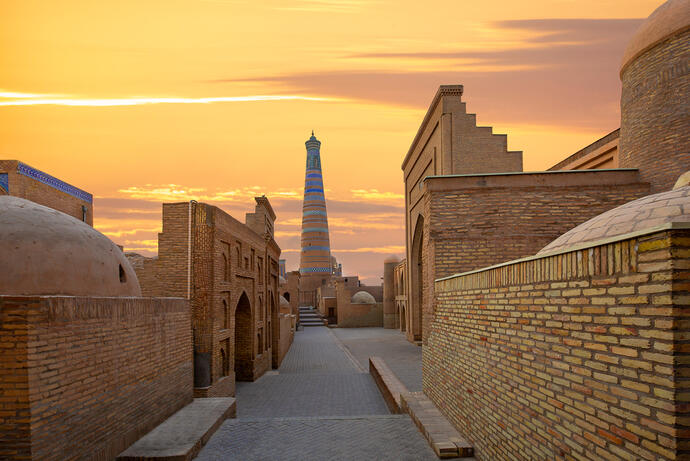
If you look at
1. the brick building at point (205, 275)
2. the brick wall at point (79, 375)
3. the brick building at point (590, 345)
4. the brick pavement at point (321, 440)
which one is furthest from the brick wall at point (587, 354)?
the brick building at point (205, 275)

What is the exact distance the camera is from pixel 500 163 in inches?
624

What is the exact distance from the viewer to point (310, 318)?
131 feet

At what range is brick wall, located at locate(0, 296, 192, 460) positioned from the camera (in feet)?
13.7

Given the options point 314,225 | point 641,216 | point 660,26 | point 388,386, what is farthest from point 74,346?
point 314,225

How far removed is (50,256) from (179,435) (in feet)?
8.89

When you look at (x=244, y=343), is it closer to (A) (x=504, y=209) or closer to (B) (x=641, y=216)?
(A) (x=504, y=209)

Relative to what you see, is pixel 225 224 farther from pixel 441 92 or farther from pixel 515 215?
pixel 441 92

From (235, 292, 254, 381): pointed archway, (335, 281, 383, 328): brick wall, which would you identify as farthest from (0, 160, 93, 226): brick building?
(335, 281, 383, 328): brick wall

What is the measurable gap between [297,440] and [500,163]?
11.6 metres

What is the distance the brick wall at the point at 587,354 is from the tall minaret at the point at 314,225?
4219 cm

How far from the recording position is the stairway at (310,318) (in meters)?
37.2

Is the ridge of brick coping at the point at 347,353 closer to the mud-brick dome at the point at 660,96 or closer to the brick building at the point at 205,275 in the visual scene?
the brick building at the point at 205,275

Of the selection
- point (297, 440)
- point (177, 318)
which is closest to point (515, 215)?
point (297, 440)

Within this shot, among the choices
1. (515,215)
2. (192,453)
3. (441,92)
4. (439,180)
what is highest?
(441,92)
